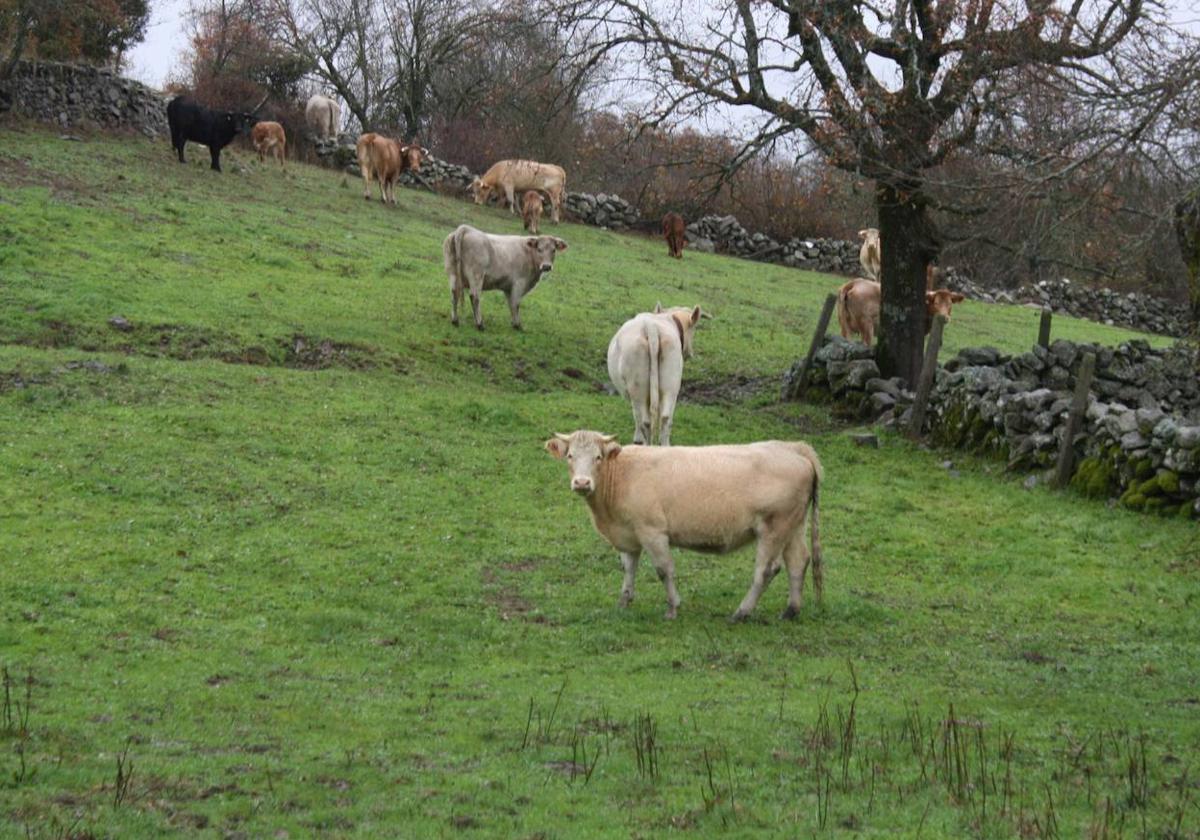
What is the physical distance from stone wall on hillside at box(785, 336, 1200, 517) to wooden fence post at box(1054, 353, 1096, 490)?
6.2 inches

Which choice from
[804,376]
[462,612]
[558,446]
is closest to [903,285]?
[804,376]

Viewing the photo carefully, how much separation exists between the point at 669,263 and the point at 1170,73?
24.9 meters

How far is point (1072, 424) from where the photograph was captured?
17.1 meters

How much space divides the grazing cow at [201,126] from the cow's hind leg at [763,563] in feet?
90.5

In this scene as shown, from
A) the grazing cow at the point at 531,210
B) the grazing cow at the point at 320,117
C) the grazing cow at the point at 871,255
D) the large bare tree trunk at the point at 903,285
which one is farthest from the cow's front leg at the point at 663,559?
the grazing cow at the point at 320,117

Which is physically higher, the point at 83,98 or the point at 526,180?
the point at 83,98

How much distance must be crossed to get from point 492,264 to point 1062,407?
35.4ft

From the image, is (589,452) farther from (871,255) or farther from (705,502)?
(871,255)

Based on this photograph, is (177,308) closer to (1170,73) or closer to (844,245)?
(1170,73)

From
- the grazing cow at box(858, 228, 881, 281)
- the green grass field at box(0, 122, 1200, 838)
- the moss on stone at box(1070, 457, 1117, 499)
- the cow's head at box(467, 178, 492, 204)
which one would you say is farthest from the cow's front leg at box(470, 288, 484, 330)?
the cow's head at box(467, 178, 492, 204)

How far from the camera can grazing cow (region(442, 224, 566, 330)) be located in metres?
24.3

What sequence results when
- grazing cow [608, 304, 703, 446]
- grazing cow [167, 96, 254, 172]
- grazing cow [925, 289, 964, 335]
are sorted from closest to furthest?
grazing cow [608, 304, 703, 446] < grazing cow [925, 289, 964, 335] < grazing cow [167, 96, 254, 172]

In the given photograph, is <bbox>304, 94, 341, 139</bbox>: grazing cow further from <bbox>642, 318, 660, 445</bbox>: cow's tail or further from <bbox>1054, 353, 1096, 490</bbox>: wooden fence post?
<bbox>1054, 353, 1096, 490</bbox>: wooden fence post

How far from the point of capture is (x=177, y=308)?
21859mm
